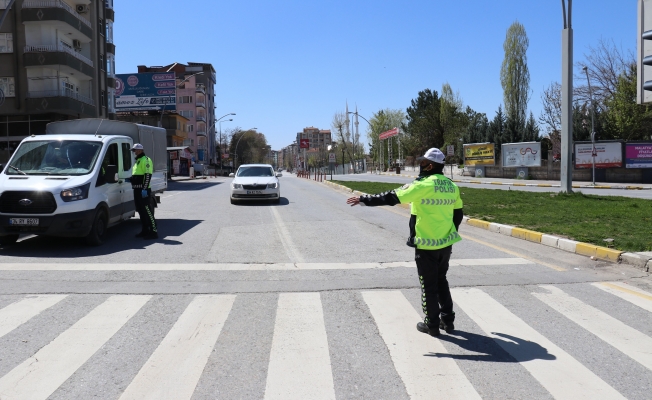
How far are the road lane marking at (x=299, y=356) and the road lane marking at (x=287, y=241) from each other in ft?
9.81

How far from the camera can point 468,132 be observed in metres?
64.3

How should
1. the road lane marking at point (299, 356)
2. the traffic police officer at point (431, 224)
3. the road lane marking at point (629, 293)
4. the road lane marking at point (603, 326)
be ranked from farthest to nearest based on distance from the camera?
the road lane marking at point (629, 293) < the traffic police officer at point (431, 224) < the road lane marking at point (603, 326) < the road lane marking at point (299, 356)

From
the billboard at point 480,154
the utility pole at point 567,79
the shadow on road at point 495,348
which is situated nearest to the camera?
the shadow on road at point 495,348

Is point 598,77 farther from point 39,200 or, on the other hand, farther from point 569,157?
point 39,200

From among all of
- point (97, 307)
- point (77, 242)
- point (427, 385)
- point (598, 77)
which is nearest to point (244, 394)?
point (427, 385)

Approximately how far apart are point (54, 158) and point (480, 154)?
4429 cm

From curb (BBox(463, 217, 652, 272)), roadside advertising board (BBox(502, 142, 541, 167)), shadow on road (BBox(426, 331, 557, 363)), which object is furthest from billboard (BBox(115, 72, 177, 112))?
shadow on road (BBox(426, 331, 557, 363))

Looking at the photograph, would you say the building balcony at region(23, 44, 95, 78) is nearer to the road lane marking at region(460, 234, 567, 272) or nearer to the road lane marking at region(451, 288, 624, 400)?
the road lane marking at region(460, 234, 567, 272)

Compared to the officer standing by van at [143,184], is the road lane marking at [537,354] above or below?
below

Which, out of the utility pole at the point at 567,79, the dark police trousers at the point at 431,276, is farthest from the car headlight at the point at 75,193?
the utility pole at the point at 567,79

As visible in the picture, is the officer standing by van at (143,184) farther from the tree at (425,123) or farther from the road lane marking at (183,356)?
the tree at (425,123)

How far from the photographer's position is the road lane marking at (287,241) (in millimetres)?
9398

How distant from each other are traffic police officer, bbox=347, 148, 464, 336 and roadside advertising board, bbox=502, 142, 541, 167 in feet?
136

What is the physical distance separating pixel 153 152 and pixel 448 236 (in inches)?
459
